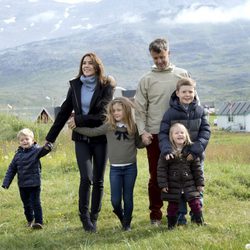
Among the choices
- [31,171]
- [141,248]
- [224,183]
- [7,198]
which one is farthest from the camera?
[224,183]

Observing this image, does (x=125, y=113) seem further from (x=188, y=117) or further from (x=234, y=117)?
(x=234, y=117)

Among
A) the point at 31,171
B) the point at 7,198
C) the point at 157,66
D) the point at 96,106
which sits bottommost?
the point at 7,198

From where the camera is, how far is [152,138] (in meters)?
5.75

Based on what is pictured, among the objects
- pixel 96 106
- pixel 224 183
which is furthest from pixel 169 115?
pixel 224 183

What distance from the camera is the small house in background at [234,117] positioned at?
3059 inches

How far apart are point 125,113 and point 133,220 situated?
4.92 feet

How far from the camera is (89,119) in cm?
581

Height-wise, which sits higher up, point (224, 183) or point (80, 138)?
point (80, 138)

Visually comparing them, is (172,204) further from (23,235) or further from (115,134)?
(23,235)

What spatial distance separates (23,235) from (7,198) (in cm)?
232

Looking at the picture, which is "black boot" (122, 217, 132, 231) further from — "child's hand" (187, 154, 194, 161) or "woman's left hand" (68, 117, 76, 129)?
"woman's left hand" (68, 117, 76, 129)

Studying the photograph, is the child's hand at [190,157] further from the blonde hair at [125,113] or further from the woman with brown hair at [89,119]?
the woman with brown hair at [89,119]

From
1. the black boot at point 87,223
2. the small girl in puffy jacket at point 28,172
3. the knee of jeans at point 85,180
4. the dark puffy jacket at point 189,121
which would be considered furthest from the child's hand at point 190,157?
the small girl in puffy jacket at point 28,172

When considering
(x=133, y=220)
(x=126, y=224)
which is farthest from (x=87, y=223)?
(x=133, y=220)
